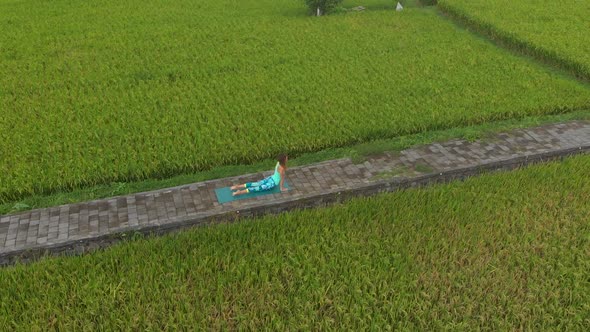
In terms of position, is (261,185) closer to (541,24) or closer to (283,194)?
(283,194)

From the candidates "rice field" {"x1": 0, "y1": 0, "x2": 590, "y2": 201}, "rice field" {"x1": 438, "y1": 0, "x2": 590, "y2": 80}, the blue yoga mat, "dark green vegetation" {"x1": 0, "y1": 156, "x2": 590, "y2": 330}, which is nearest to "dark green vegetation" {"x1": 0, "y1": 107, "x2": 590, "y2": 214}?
"rice field" {"x1": 0, "y1": 0, "x2": 590, "y2": 201}

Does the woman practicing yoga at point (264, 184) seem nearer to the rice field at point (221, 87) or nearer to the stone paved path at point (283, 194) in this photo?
the stone paved path at point (283, 194)

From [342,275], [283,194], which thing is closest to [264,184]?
[283,194]

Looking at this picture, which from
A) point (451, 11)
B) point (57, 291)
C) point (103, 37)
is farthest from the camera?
point (451, 11)

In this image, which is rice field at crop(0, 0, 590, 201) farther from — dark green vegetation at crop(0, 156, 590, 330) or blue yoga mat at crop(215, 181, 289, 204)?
dark green vegetation at crop(0, 156, 590, 330)

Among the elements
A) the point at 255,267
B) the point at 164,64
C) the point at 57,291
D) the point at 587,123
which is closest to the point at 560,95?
the point at 587,123

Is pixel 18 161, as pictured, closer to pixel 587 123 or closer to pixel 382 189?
pixel 382 189

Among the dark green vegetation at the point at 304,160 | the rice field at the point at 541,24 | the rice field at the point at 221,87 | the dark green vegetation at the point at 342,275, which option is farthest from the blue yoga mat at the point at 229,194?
the rice field at the point at 541,24
